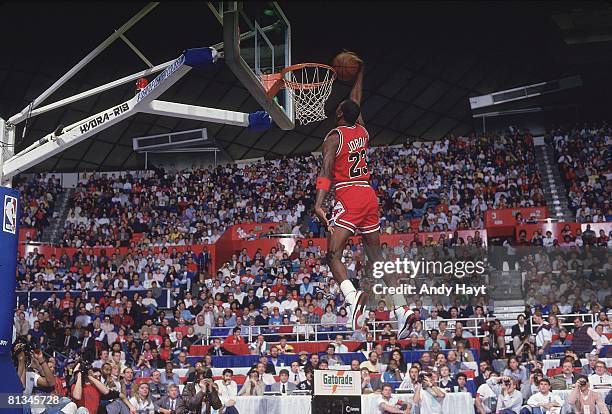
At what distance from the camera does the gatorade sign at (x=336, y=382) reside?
49.3 feet

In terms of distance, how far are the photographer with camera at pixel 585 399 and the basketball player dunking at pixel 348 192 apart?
8.31 meters

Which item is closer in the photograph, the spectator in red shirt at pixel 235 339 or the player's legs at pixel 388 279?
the player's legs at pixel 388 279

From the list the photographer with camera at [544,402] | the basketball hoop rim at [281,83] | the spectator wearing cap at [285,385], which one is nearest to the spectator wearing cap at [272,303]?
the spectator wearing cap at [285,385]

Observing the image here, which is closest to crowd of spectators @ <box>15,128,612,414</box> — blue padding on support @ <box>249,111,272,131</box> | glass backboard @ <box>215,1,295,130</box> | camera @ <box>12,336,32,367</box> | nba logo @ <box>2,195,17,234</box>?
camera @ <box>12,336,32,367</box>

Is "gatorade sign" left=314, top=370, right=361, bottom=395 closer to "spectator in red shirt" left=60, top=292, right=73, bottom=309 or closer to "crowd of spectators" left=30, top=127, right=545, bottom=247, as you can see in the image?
"spectator in red shirt" left=60, top=292, right=73, bottom=309

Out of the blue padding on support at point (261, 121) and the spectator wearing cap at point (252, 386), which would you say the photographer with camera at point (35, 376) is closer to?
the spectator wearing cap at point (252, 386)

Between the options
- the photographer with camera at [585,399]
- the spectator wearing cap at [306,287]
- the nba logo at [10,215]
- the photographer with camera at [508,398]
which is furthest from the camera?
the spectator wearing cap at [306,287]

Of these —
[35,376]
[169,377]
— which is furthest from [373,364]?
[35,376]

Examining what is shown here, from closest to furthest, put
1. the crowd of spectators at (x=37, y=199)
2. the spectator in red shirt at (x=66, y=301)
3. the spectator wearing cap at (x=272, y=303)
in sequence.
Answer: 1. the spectator wearing cap at (x=272, y=303)
2. the spectator in red shirt at (x=66, y=301)
3. the crowd of spectators at (x=37, y=199)

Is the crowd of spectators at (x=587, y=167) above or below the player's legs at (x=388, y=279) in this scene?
above

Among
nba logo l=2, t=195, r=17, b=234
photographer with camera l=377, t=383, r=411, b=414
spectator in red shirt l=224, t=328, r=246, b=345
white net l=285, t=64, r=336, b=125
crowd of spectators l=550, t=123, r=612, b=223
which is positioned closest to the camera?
white net l=285, t=64, r=336, b=125

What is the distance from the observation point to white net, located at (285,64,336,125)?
10906 millimetres

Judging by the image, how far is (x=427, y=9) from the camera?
29250mm

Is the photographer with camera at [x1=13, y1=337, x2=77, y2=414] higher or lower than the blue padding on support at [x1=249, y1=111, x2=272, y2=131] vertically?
lower
